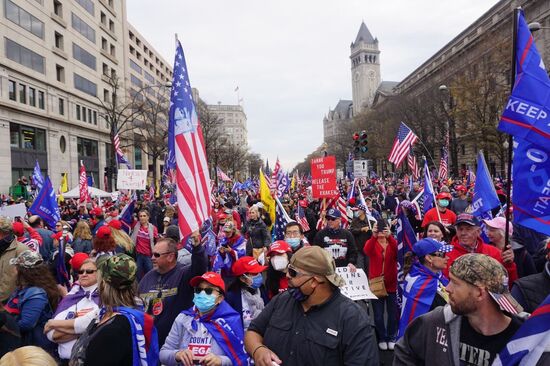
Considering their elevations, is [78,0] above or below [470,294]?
above

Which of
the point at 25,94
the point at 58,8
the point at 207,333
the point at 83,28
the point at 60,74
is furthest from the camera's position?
the point at 83,28

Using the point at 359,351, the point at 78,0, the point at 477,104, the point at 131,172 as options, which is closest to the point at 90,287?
the point at 359,351

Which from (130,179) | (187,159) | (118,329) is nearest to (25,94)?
(130,179)

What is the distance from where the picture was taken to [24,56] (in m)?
36.2

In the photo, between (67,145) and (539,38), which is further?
(67,145)

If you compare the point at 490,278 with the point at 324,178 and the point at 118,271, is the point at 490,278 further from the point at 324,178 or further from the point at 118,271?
the point at 324,178

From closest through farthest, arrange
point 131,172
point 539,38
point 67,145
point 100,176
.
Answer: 1. point 131,172
2. point 539,38
3. point 67,145
4. point 100,176

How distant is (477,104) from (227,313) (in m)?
30.2

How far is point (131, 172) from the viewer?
54.1ft

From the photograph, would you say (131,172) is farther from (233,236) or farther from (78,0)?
(78,0)

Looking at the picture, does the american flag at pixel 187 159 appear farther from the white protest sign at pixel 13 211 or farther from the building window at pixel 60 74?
the building window at pixel 60 74

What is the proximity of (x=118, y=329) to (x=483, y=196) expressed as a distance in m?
5.86

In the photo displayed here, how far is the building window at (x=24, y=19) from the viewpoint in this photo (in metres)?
34.2

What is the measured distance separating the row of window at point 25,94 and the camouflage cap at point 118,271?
37.7 metres
